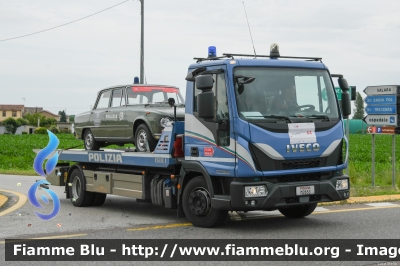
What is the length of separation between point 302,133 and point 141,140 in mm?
3921

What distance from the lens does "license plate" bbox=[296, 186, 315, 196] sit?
33.8 ft

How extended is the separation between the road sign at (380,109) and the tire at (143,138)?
7.13 m

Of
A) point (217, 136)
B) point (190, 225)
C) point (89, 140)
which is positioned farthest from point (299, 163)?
point (89, 140)

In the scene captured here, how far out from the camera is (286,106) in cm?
1049

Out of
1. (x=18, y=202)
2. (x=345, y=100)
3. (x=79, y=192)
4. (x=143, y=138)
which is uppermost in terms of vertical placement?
(x=345, y=100)

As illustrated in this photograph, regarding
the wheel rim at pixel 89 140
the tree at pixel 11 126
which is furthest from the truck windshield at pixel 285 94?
the tree at pixel 11 126

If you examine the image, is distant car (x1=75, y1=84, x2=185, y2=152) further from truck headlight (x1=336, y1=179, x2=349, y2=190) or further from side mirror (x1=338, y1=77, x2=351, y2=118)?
truck headlight (x1=336, y1=179, x2=349, y2=190)

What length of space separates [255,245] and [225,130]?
6.48 feet

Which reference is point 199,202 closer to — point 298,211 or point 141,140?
point 298,211

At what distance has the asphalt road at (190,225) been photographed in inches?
392

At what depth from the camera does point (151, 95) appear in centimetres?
1367

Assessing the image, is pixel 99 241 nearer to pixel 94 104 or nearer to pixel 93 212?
pixel 93 212

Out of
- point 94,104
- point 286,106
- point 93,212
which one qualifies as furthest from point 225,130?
point 94,104

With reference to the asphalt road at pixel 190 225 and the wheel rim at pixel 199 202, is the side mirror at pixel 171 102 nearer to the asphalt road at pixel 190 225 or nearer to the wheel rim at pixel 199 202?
the asphalt road at pixel 190 225
